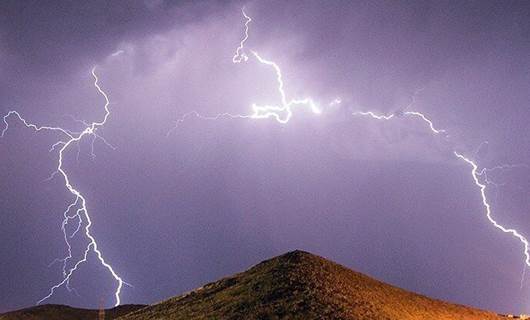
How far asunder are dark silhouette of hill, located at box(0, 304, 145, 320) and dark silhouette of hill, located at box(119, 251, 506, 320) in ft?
54.6

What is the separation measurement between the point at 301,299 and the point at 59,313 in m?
35.4

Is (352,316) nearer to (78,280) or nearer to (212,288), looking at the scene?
(212,288)

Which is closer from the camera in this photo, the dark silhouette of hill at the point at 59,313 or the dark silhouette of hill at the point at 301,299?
the dark silhouette of hill at the point at 301,299

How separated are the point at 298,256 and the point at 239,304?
7.96 m

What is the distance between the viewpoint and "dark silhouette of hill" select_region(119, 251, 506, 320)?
23.3 m

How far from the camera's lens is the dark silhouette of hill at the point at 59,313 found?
47281 millimetres

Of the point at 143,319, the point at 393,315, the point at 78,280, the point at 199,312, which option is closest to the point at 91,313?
the point at 143,319

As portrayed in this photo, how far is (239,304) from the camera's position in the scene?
2575 cm

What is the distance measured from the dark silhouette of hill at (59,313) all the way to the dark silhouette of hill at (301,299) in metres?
16.6

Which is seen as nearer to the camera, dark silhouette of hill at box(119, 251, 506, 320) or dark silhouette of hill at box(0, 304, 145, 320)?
dark silhouette of hill at box(119, 251, 506, 320)

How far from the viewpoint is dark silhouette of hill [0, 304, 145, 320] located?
47.3 metres

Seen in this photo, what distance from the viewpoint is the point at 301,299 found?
24.0 m

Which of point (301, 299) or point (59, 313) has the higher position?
point (59, 313)

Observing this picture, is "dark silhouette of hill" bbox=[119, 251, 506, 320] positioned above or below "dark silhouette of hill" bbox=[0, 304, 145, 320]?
below
